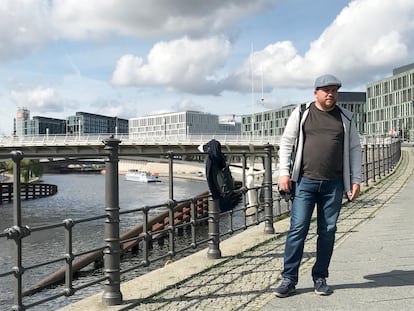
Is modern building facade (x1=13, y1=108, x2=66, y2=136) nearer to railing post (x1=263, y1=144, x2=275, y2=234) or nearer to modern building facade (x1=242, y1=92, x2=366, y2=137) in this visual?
modern building facade (x1=242, y1=92, x2=366, y2=137)

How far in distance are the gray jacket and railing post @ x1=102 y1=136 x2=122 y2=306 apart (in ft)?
4.62

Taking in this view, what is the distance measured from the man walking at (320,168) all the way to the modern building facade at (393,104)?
263 ft

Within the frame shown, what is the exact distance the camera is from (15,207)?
3.56 m

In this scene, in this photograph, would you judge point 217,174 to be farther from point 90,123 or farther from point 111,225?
point 90,123

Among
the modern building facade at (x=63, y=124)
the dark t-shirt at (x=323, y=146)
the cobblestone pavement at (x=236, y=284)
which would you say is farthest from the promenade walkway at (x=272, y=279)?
the modern building facade at (x=63, y=124)

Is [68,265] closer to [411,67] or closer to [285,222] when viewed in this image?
[285,222]

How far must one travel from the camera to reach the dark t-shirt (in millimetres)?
4027

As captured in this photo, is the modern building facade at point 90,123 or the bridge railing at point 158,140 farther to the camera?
the modern building facade at point 90,123

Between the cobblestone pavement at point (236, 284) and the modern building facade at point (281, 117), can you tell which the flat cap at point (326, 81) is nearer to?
the cobblestone pavement at point (236, 284)

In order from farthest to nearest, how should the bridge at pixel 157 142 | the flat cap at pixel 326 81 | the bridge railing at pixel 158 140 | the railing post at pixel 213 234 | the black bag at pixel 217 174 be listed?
the bridge railing at pixel 158 140 < the bridge at pixel 157 142 < the railing post at pixel 213 234 < the black bag at pixel 217 174 < the flat cap at pixel 326 81

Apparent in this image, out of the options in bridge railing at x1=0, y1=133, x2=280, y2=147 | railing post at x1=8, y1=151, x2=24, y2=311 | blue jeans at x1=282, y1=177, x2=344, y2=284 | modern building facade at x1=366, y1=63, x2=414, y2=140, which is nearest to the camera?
railing post at x1=8, y1=151, x2=24, y2=311

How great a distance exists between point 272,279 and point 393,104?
94074 mm

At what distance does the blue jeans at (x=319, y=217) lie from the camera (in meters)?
4.10

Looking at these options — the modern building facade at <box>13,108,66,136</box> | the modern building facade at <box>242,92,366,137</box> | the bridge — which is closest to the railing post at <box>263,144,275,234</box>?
the bridge
